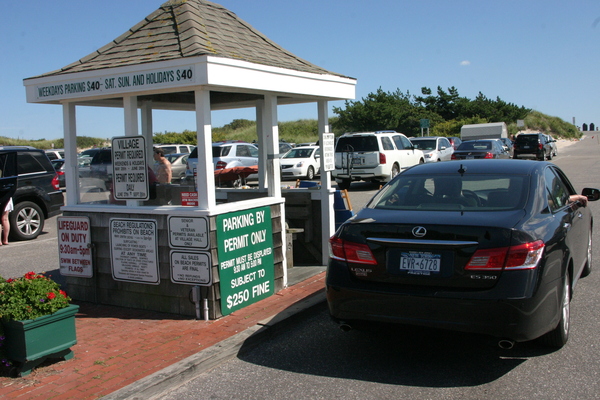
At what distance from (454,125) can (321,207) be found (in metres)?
51.3

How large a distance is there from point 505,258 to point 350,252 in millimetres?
1158

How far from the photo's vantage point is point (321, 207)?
7703 millimetres

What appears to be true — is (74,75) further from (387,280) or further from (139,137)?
(387,280)

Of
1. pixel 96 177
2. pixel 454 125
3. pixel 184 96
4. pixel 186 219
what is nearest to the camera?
pixel 186 219

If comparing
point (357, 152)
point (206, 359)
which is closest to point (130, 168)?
point (206, 359)

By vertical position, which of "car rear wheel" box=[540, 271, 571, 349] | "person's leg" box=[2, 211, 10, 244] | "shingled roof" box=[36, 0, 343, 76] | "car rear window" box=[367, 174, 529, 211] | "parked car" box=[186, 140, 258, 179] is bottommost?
"car rear wheel" box=[540, 271, 571, 349]

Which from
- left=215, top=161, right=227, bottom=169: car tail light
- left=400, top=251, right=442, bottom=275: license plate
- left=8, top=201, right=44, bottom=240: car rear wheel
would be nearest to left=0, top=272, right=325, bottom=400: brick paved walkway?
left=400, top=251, right=442, bottom=275: license plate

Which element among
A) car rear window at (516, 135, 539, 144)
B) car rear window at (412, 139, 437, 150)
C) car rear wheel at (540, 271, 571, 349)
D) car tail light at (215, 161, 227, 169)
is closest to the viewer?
car rear wheel at (540, 271, 571, 349)

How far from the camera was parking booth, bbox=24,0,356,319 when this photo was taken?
5586 millimetres

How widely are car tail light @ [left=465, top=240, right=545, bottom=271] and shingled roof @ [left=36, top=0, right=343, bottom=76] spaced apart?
3049 mm

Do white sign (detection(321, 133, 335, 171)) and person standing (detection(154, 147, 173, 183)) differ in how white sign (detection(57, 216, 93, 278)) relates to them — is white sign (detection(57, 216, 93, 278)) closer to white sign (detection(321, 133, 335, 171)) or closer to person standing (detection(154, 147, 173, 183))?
person standing (detection(154, 147, 173, 183))

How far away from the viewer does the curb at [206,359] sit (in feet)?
13.4

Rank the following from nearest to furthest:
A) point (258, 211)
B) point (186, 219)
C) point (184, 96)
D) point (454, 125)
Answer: point (186, 219), point (258, 211), point (184, 96), point (454, 125)

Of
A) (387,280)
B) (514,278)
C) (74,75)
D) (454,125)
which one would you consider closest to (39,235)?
→ (74,75)
